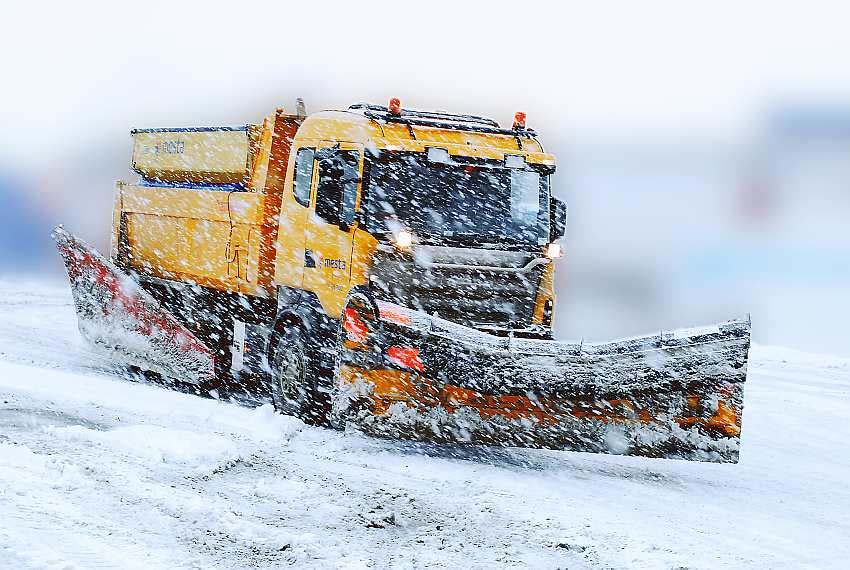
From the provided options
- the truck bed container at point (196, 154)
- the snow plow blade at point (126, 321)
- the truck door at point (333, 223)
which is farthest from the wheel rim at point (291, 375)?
the truck bed container at point (196, 154)

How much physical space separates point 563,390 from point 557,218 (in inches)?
91.1

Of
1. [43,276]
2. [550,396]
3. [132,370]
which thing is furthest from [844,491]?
[43,276]

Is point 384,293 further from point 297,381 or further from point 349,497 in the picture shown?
point 349,497

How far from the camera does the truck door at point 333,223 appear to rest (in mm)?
8750

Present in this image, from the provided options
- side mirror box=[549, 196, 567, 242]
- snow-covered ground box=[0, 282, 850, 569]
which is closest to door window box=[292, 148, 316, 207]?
snow-covered ground box=[0, 282, 850, 569]

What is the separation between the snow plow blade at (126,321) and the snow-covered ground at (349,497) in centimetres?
Answer: 62


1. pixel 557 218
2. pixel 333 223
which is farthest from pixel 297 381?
pixel 557 218

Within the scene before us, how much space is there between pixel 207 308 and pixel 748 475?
5809 millimetres

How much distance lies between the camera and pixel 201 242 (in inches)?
432

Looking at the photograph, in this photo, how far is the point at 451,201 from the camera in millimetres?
8797

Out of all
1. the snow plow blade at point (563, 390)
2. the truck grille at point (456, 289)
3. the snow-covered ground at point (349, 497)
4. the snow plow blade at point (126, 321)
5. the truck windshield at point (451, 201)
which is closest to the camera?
the snow-covered ground at point (349, 497)

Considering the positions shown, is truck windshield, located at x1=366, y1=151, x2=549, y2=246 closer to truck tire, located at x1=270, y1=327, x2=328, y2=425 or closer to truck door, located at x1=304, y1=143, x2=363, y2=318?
truck door, located at x1=304, y1=143, x2=363, y2=318

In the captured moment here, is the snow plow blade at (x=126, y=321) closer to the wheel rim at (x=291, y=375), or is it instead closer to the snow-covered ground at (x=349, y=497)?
the snow-covered ground at (x=349, y=497)

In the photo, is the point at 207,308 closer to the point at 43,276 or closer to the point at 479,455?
the point at 479,455
